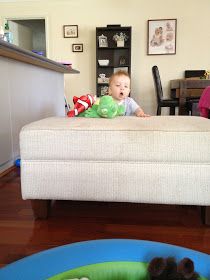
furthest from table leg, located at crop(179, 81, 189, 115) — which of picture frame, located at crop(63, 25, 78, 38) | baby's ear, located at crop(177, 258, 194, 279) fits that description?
baby's ear, located at crop(177, 258, 194, 279)

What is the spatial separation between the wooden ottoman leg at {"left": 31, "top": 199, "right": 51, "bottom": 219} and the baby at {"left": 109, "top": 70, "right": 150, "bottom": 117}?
0.80m

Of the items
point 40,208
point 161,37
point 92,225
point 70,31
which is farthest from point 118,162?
point 70,31

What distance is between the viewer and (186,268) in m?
0.54

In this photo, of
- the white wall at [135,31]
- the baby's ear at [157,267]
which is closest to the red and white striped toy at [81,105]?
the baby's ear at [157,267]

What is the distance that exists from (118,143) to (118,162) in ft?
0.25

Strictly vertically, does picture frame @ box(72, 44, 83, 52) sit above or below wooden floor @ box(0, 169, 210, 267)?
above

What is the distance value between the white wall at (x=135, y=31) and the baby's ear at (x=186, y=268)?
13.9 ft

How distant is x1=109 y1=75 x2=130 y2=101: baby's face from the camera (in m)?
1.64

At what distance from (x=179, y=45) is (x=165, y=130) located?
12.7 ft

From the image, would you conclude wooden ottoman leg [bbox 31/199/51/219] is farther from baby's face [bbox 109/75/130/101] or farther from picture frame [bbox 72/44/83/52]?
picture frame [bbox 72/44/83/52]

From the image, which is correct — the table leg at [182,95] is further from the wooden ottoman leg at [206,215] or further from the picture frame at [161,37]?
the wooden ottoman leg at [206,215]

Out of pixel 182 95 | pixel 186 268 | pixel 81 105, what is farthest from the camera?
pixel 182 95

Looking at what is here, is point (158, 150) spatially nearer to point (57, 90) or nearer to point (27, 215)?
point (27, 215)

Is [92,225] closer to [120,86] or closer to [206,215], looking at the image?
[206,215]
